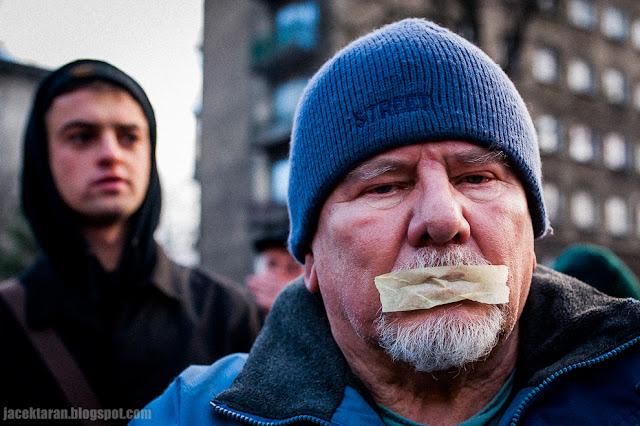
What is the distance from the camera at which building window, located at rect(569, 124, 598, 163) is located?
21.0 meters

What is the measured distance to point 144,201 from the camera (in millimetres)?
2674

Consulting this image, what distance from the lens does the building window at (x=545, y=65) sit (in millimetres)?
20312

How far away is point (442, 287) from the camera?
58.8 inches

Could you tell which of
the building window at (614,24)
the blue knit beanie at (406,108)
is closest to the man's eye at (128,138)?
the blue knit beanie at (406,108)

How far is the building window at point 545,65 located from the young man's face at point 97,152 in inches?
796

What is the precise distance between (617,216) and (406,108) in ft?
77.7

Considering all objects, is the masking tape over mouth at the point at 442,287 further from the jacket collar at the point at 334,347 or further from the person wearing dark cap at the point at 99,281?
the person wearing dark cap at the point at 99,281

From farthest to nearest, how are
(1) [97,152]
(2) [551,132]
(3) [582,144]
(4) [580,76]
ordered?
1. (4) [580,76]
2. (3) [582,144]
3. (2) [551,132]
4. (1) [97,152]

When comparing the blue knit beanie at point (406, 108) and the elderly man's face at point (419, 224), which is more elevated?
the blue knit beanie at point (406, 108)

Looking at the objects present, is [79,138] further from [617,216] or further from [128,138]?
[617,216]

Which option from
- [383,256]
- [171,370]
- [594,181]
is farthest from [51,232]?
[594,181]

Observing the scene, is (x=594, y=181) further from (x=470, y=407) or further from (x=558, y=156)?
(x=470, y=407)

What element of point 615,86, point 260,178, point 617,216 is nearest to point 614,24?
point 615,86

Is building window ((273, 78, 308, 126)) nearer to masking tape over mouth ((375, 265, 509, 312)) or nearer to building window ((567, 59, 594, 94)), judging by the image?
building window ((567, 59, 594, 94))
